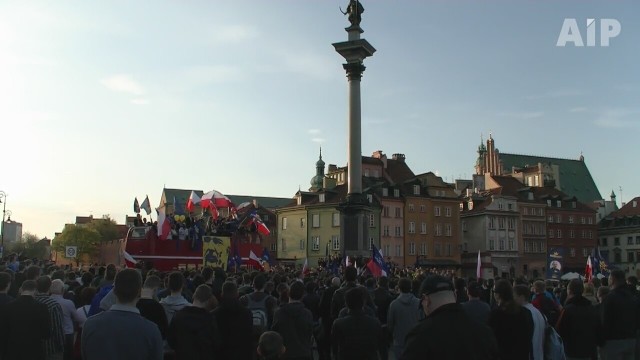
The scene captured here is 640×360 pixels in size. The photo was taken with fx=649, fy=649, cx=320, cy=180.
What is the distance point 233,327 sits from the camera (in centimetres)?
836

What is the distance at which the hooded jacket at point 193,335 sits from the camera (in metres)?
7.63

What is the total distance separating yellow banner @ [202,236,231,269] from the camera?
29.0 m

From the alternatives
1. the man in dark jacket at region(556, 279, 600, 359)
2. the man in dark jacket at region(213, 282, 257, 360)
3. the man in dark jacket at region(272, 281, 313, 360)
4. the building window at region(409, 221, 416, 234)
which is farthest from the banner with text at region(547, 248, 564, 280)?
the building window at region(409, 221, 416, 234)

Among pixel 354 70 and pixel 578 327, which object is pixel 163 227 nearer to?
pixel 354 70

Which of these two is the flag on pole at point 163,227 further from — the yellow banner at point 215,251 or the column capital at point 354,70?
the column capital at point 354,70

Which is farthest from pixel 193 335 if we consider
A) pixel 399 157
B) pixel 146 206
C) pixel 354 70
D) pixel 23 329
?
pixel 399 157

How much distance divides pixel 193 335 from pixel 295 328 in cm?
179

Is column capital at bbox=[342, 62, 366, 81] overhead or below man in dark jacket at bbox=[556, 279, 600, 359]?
overhead

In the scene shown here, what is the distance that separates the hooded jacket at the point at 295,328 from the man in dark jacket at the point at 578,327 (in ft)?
13.1

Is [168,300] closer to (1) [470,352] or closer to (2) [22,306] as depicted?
(2) [22,306]

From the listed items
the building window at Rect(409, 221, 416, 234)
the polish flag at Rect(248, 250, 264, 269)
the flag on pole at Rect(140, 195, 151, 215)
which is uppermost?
the building window at Rect(409, 221, 416, 234)

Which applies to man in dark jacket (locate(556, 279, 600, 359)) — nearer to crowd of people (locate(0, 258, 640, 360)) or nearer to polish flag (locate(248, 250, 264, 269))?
crowd of people (locate(0, 258, 640, 360))

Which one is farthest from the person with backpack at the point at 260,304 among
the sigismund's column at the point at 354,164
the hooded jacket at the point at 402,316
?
the sigismund's column at the point at 354,164

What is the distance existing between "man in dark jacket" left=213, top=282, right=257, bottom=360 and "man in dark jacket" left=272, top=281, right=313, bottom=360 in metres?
0.59
